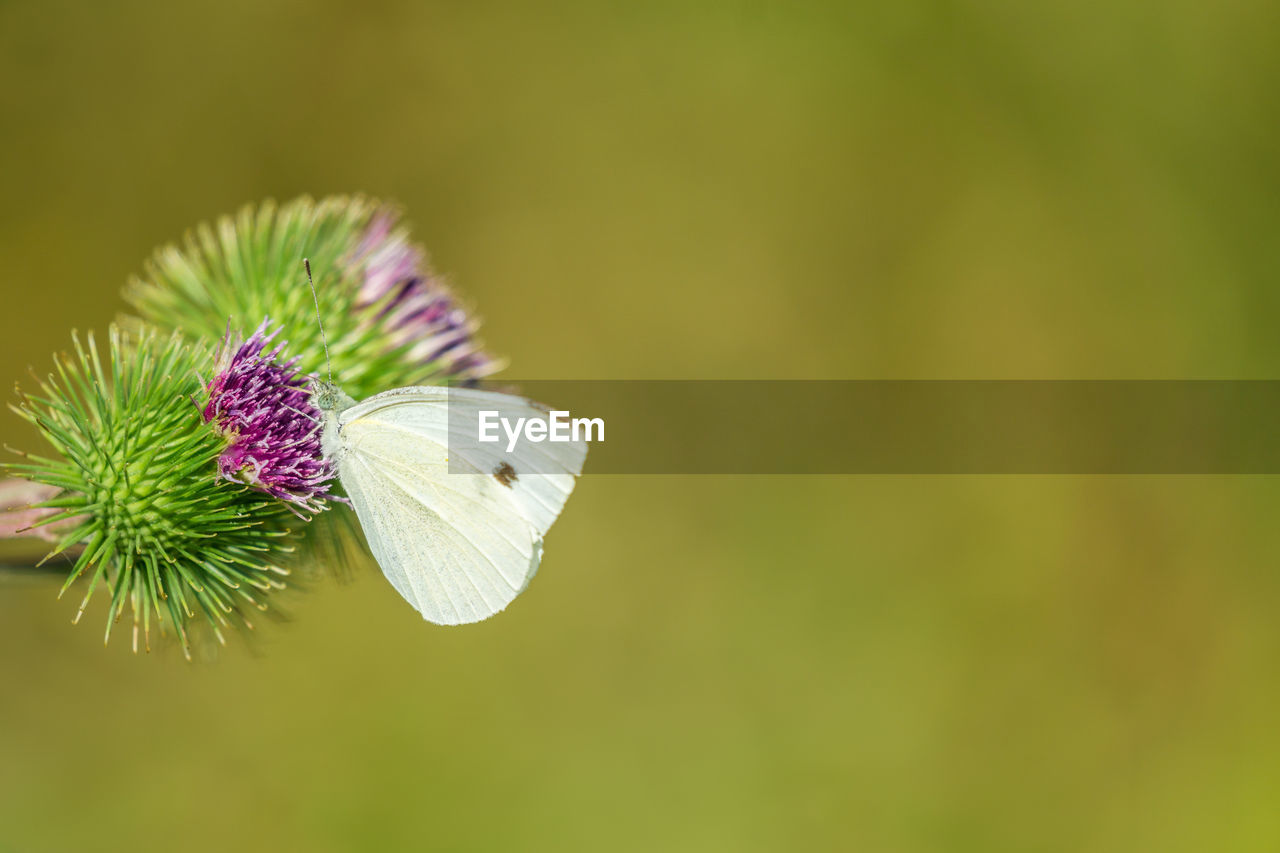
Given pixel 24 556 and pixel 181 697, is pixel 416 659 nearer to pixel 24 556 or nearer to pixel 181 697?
pixel 181 697

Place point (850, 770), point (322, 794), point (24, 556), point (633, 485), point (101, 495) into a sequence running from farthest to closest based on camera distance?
point (633, 485)
point (850, 770)
point (322, 794)
point (24, 556)
point (101, 495)

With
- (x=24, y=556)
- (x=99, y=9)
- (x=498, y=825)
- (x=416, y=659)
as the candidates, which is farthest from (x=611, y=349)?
(x=24, y=556)

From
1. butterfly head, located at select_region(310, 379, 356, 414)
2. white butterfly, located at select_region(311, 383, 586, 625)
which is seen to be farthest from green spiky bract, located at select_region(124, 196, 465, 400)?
white butterfly, located at select_region(311, 383, 586, 625)

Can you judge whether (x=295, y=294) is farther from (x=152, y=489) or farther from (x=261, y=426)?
(x=152, y=489)

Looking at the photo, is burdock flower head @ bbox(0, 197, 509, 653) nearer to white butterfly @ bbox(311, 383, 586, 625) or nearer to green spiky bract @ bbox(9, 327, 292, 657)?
green spiky bract @ bbox(9, 327, 292, 657)

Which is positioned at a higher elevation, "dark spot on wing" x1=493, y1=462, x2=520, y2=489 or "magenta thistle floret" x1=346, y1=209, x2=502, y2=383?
"magenta thistle floret" x1=346, y1=209, x2=502, y2=383
